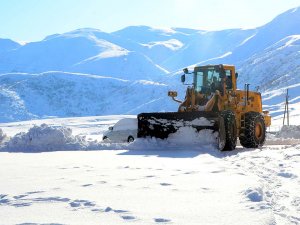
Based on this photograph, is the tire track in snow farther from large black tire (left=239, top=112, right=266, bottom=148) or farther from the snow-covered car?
the snow-covered car

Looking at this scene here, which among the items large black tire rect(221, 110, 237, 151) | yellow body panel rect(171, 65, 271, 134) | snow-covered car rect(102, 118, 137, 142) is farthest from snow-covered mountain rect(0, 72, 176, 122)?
large black tire rect(221, 110, 237, 151)

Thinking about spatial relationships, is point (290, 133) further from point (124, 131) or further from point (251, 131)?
point (251, 131)

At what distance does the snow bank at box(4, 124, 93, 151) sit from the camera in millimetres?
13219

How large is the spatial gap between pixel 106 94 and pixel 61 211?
512ft

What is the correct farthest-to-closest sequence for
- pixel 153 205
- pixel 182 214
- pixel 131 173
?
pixel 131 173 < pixel 153 205 < pixel 182 214

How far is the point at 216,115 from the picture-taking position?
1241 cm

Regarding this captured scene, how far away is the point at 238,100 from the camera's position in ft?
47.7

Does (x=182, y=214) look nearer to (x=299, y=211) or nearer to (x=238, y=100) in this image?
(x=299, y=211)

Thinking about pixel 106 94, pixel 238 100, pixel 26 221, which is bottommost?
pixel 26 221

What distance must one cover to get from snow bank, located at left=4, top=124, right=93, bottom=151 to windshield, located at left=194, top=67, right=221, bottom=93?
393 cm

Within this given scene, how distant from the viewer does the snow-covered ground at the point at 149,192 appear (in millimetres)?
4270

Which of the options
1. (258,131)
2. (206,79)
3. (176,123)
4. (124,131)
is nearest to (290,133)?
(124,131)

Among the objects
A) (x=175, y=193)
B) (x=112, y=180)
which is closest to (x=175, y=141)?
(x=112, y=180)

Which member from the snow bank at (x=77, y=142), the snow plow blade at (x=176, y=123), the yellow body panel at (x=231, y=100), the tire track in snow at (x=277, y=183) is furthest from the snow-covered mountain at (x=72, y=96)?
the tire track in snow at (x=277, y=183)
